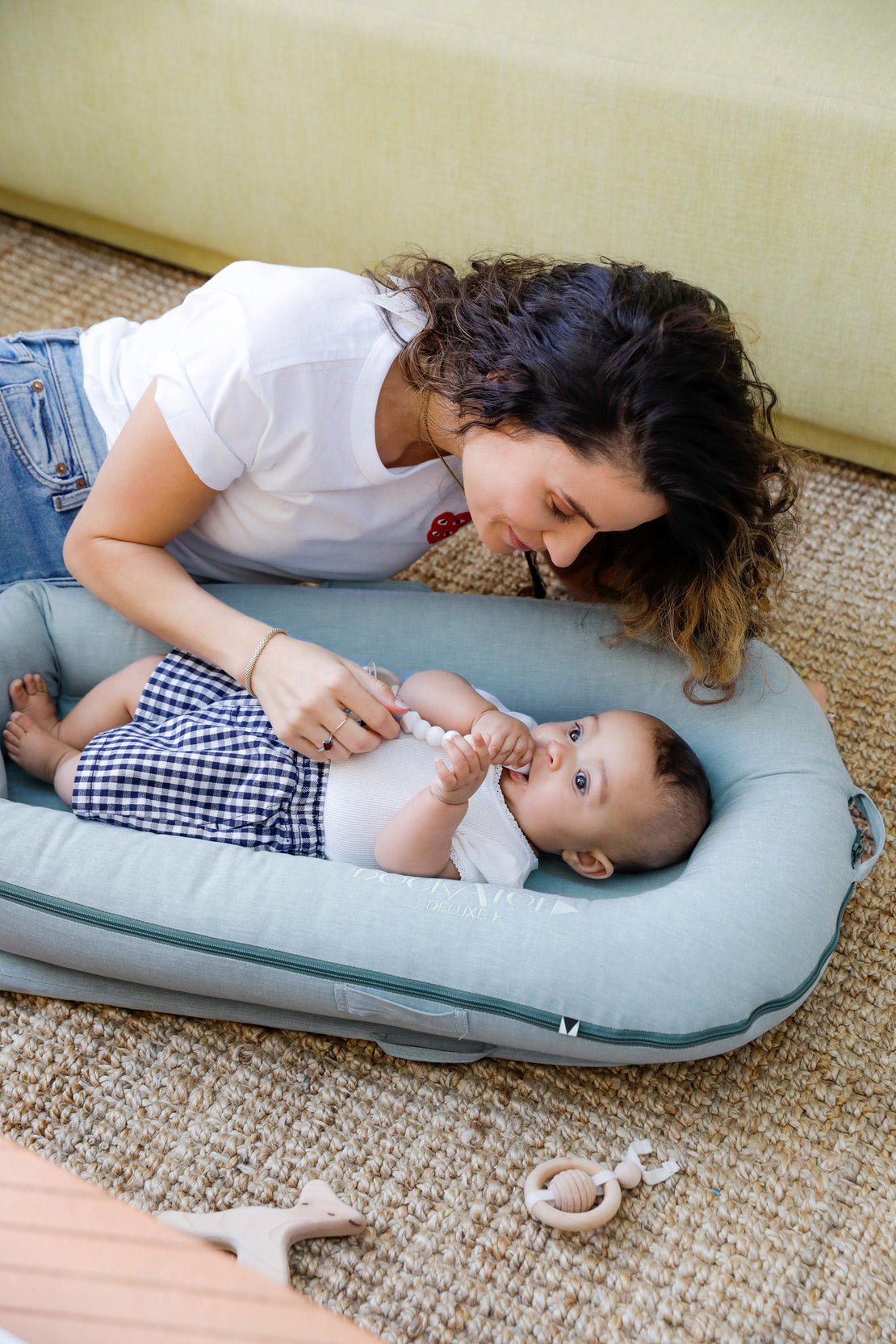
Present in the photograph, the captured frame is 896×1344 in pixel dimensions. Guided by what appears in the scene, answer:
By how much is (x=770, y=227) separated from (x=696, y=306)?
2.24 feet

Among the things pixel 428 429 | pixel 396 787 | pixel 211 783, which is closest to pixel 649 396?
pixel 428 429

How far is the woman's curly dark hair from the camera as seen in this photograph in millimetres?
1086

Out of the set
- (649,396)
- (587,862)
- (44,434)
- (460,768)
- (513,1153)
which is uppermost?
(649,396)

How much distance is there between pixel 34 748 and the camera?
4.60 feet

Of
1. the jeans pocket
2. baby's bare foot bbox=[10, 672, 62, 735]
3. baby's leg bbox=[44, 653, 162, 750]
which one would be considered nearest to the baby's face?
baby's leg bbox=[44, 653, 162, 750]

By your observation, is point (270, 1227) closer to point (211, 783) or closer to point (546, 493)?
point (211, 783)

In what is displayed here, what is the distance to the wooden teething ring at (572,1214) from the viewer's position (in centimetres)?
108

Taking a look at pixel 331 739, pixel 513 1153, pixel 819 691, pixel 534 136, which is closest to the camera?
pixel 513 1153

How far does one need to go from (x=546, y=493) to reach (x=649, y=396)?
14 cm

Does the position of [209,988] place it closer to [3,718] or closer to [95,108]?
[3,718]

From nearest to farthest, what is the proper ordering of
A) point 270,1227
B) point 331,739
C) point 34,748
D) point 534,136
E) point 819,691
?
1. point 270,1227
2. point 331,739
3. point 34,748
4. point 819,691
5. point 534,136

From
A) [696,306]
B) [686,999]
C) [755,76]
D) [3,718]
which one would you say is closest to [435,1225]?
[686,999]

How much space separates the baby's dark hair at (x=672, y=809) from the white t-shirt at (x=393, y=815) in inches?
5.4

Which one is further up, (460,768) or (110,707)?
(460,768)
